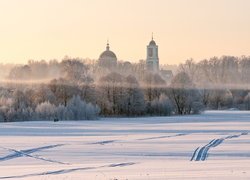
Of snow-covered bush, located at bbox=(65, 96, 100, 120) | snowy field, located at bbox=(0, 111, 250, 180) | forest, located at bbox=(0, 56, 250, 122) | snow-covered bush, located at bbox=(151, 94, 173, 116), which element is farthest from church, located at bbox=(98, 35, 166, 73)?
snowy field, located at bbox=(0, 111, 250, 180)

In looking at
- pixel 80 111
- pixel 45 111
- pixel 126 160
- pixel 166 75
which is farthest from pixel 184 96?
pixel 166 75

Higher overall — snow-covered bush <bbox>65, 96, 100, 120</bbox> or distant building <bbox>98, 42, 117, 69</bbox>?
distant building <bbox>98, 42, 117, 69</bbox>

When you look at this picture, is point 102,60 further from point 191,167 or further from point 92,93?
point 191,167

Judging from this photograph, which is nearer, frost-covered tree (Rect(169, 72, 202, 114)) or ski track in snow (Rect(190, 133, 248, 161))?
ski track in snow (Rect(190, 133, 248, 161))

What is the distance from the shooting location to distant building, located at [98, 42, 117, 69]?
16140cm

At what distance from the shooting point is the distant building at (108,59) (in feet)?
530

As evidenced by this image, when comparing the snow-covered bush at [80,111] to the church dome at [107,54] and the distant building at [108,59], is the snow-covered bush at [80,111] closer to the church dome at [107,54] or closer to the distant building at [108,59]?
the distant building at [108,59]

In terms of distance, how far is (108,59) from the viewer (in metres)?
166

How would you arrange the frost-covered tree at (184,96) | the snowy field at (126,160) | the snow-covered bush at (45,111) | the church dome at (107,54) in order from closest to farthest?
1. the snowy field at (126,160)
2. the snow-covered bush at (45,111)
3. the frost-covered tree at (184,96)
4. the church dome at (107,54)

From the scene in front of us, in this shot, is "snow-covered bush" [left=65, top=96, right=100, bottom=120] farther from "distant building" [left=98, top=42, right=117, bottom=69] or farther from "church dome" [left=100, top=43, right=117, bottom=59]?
"church dome" [left=100, top=43, right=117, bottom=59]

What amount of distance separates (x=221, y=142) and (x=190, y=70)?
134m

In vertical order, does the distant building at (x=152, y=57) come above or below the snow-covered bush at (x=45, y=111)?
above

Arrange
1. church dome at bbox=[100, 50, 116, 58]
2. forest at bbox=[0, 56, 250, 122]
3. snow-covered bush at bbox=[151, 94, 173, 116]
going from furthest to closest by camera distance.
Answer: church dome at bbox=[100, 50, 116, 58]
snow-covered bush at bbox=[151, 94, 173, 116]
forest at bbox=[0, 56, 250, 122]

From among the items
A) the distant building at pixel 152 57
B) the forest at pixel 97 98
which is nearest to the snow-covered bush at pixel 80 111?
the forest at pixel 97 98
